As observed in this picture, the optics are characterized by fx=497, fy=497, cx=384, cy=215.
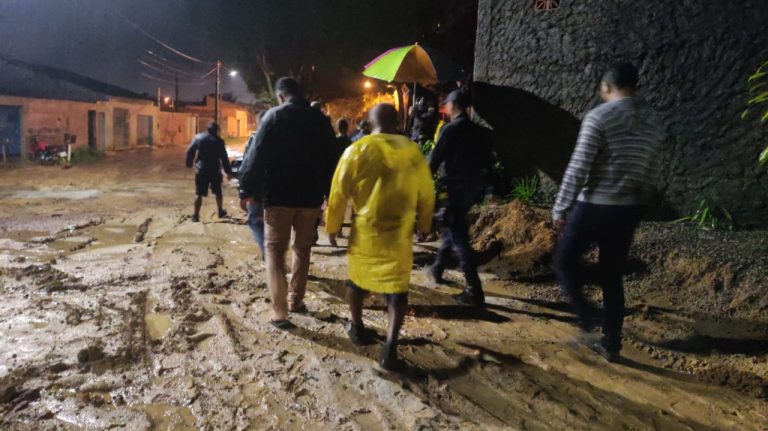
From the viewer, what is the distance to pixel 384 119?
10.4ft

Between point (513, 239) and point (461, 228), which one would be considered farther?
point (513, 239)

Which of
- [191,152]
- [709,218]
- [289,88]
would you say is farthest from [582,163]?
[191,152]

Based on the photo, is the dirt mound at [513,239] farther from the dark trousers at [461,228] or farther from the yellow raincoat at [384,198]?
the yellow raincoat at [384,198]

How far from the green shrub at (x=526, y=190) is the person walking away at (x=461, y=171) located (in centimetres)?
224

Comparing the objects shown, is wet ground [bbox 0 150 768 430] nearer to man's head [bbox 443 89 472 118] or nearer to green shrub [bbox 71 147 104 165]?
man's head [bbox 443 89 472 118]

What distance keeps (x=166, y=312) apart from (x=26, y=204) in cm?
720

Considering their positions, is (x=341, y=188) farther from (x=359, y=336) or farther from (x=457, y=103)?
(x=457, y=103)

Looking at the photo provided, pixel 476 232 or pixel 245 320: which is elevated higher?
pixel 476 232

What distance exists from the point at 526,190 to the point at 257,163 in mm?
4050

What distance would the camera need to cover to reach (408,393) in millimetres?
2881

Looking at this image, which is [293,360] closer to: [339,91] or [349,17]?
[349,17]

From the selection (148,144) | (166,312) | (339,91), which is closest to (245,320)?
(166,312)

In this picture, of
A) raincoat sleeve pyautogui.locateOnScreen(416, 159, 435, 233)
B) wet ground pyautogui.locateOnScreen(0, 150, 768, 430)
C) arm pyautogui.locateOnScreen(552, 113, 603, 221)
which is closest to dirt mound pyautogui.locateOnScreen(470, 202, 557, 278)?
wet ground pyautogui.locateOnScreen(0, 150, 768, 430)

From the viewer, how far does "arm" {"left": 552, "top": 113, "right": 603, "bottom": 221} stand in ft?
10.3
